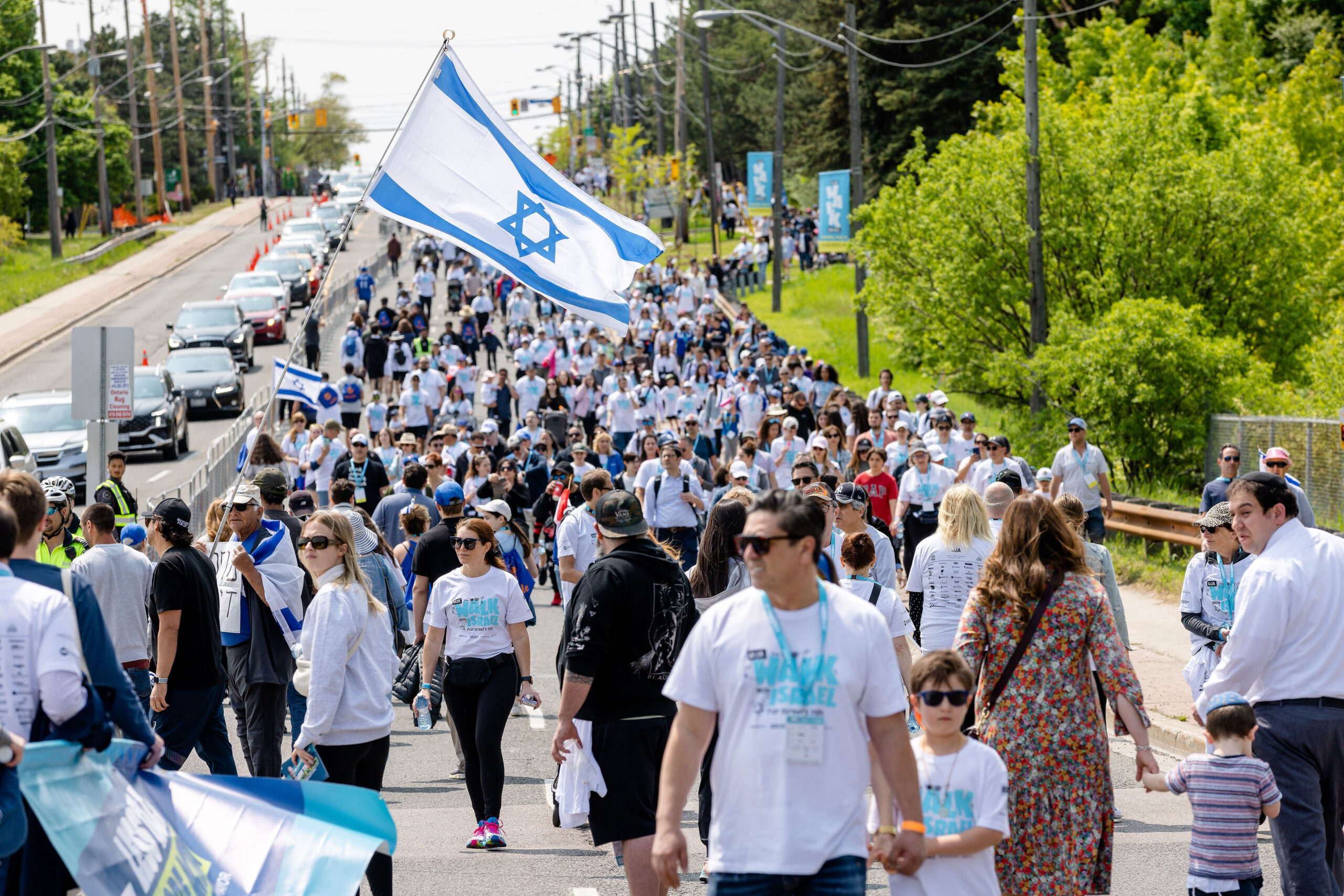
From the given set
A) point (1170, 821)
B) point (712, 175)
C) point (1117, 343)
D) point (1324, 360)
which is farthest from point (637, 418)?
point (712, 175)

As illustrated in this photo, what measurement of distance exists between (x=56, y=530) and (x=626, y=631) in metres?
5.30

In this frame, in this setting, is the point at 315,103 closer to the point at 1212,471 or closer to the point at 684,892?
the point at 1212,471

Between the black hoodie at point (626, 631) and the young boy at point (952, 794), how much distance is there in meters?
1.81

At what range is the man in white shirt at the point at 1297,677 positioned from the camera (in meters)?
6.30

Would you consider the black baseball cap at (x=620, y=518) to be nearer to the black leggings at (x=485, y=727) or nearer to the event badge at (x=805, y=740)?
the black leggings at (x=485, y=727)

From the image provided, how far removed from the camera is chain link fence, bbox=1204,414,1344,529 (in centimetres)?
1936

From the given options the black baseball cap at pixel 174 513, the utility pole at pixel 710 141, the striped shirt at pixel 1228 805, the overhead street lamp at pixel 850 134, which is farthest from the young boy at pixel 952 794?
the utility pole at pixel 710 141

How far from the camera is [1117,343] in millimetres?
21609

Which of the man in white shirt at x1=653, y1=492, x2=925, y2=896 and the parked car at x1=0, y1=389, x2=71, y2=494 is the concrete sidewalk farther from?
the man in white shirt at x1=653, y1=492, x2=925, y2=896

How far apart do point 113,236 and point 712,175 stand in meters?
30.1

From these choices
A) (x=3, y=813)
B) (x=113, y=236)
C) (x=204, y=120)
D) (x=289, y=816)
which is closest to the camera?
(x=3, y=813)

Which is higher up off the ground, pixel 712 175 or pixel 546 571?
pixel 712 175

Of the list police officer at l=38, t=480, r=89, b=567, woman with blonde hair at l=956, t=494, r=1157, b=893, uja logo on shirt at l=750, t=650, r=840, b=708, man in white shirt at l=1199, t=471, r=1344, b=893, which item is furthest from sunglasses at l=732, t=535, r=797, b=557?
police officer at l=38, t=480, r=89, b=567

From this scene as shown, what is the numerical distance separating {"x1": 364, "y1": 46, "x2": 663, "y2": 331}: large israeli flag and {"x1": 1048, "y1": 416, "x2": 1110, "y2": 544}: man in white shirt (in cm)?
726
